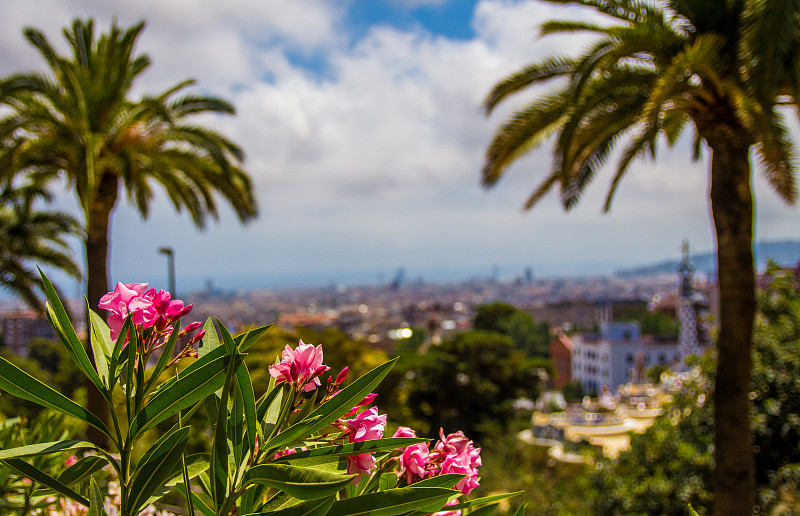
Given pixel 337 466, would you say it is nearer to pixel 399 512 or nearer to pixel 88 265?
pixel 399 512

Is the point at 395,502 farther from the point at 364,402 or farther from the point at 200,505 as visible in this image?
the point at 200,505

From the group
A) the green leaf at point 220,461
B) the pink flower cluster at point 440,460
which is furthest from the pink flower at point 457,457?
the green leaf at point 220,461

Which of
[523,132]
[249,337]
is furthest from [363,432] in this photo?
[523,132]

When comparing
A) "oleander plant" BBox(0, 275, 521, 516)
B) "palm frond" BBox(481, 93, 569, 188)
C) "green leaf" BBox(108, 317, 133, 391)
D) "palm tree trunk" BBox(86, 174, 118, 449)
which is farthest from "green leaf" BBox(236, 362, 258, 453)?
"palm tree trunk" BBox(86, 174, 118, 449)

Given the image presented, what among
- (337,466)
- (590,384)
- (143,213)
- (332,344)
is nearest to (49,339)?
(332,344)

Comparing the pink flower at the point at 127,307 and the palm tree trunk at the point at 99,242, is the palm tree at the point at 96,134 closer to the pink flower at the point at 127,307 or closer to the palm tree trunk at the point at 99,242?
the palm tree trunk at the point at 99,242

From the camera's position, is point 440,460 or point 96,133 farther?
point 96,133
